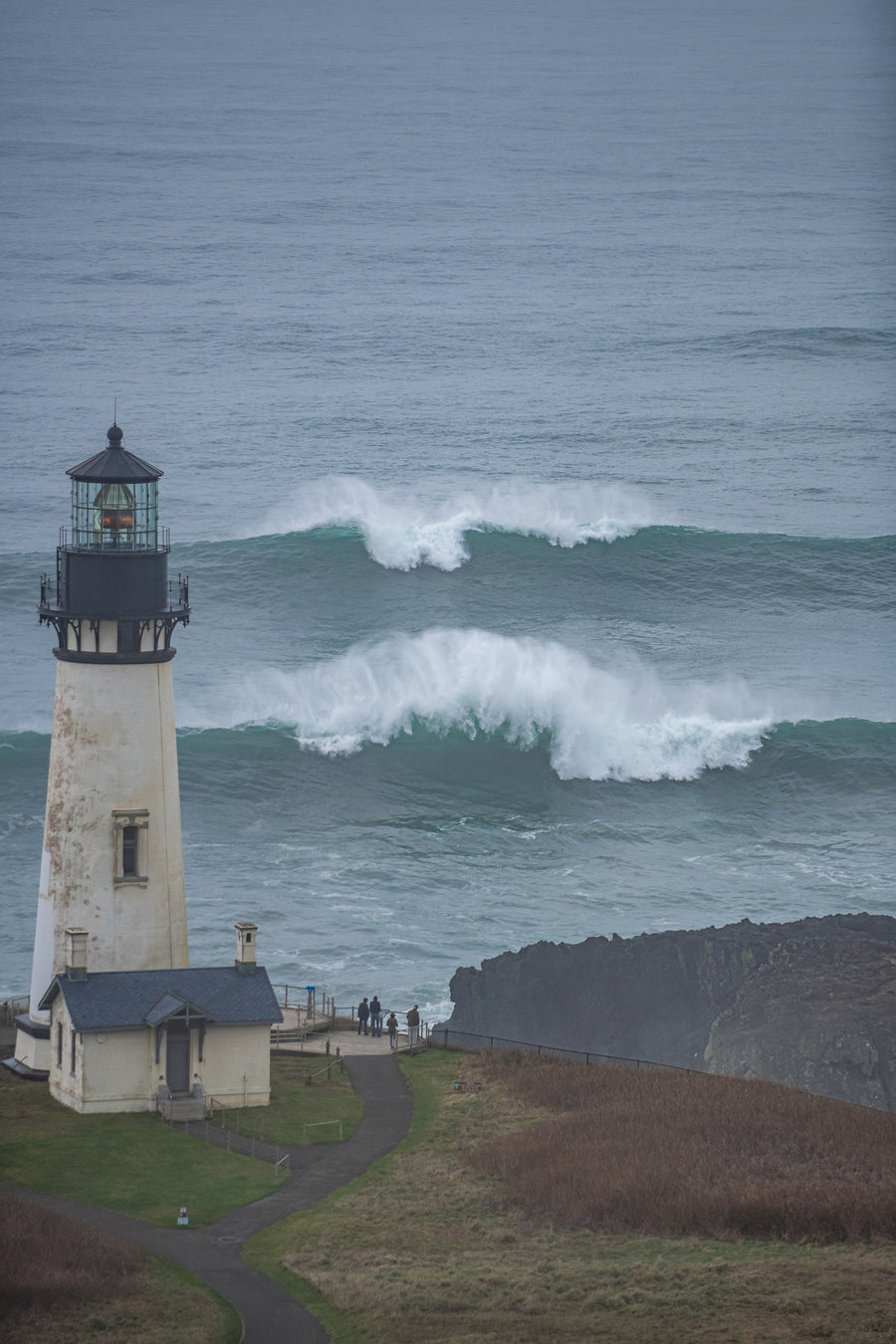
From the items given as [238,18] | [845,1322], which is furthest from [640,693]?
[238,18]

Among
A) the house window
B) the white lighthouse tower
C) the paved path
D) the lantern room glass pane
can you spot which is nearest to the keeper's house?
the white lighthouse tower

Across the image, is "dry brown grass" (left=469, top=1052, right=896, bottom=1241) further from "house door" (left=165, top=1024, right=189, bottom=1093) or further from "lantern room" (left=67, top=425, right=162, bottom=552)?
"lantern room" (left=67, top=425, right=162, bottom=552)

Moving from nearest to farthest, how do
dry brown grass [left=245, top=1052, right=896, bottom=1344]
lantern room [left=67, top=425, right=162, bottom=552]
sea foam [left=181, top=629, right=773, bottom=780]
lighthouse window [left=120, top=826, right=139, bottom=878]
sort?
dry brown grass [left=245, top=1052, right=896, bottom=1344] → lantern room [left=67, top=425, right=162, bottom=552] → lighthouse window [left=120, top=826, right=139, bottom=878] → sea foam [left=181, top=629, right=773, bottom=780]

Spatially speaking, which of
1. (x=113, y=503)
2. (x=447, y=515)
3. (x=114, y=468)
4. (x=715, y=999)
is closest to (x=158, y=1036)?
(x=113, y=503)

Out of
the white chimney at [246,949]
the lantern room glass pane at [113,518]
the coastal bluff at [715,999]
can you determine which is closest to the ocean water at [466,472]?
the coastal bluff at [715,999]

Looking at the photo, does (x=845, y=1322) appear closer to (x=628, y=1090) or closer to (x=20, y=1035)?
(x=628, y=1090)

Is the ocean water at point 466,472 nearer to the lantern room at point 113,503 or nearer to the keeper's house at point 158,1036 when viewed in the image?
the keeper's house at point 158,1036

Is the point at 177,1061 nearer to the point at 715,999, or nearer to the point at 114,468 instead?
the point at 114,468
